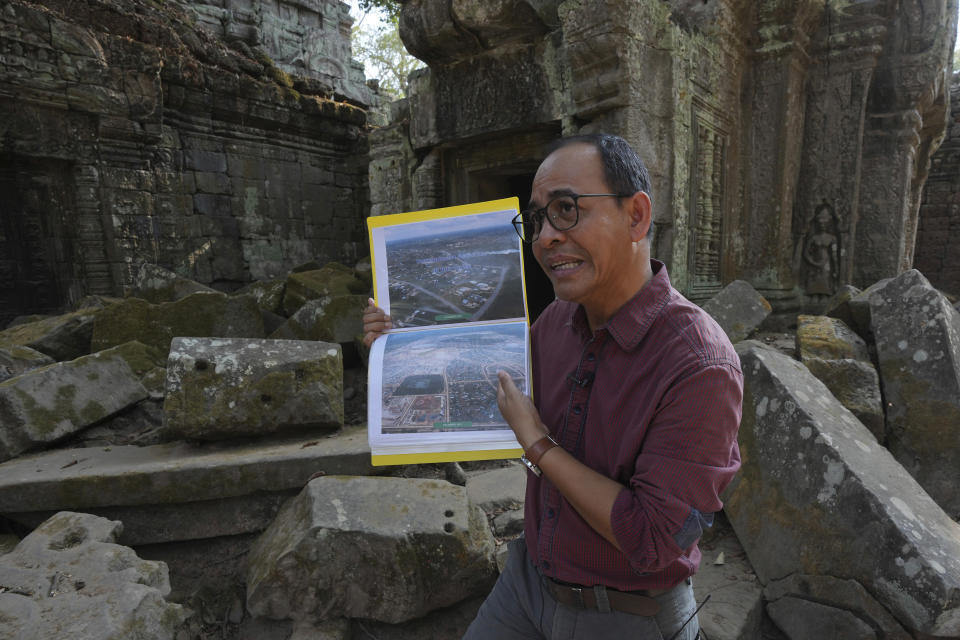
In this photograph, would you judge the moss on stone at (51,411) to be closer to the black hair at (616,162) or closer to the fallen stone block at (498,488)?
the fallen stone block at (498,488)

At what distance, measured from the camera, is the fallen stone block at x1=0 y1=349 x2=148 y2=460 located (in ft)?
9.78

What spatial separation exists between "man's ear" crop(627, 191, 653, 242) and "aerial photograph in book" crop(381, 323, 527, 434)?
40cm

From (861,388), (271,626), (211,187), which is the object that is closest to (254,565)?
(271,626)

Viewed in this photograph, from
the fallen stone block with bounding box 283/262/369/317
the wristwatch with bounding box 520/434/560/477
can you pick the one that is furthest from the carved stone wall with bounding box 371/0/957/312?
the wristwatch with bounding box 520/434/560/477

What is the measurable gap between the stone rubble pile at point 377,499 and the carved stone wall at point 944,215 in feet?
32.9

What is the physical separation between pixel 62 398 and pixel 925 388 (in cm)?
542

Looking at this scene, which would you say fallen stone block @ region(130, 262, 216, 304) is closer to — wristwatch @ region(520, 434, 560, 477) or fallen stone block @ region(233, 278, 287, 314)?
fallen stone block @ region(233, 278, 287, 314)

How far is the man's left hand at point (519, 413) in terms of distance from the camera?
108cm

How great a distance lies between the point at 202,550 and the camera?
8.70ft

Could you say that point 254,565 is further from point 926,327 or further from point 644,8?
point 644,8

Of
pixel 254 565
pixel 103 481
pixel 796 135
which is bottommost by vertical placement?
pixel 254 565

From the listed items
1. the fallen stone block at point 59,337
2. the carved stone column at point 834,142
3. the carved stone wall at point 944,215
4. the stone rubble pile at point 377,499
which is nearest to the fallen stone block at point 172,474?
the stone rubble pile at point 377,499

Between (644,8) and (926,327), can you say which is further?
(644,8)

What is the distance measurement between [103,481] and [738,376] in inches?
116
